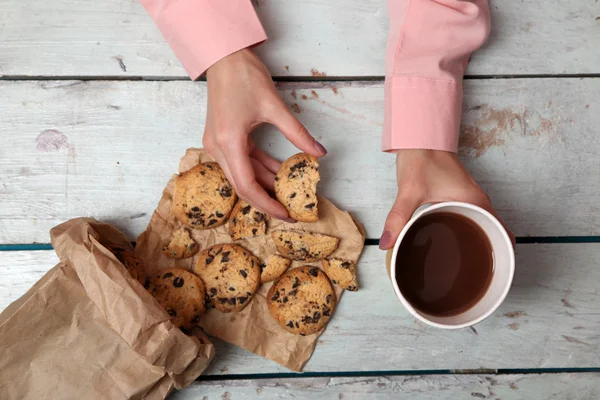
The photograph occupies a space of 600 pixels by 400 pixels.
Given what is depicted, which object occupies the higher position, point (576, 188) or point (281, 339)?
point (576, 188)

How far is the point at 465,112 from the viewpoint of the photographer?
2.66 feet

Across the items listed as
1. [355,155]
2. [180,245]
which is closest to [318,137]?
[355,155]

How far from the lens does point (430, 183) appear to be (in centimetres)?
68

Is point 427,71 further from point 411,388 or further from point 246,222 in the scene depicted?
point 411,388

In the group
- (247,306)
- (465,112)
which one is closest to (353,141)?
(465,112)

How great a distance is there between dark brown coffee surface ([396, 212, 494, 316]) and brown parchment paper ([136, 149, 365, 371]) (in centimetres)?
18

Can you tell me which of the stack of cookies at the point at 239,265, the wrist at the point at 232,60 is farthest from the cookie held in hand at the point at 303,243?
the wrist at the point at 232,60

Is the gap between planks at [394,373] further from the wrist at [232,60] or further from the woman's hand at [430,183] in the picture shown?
the wrist at [232,60]

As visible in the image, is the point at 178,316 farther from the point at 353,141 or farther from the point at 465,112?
the point at 465,112

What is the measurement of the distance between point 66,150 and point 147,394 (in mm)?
401

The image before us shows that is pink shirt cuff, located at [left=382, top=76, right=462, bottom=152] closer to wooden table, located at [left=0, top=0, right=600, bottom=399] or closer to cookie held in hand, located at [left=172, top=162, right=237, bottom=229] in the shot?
wooden table, located at [left=0, top=0, right=600, bottom=399]

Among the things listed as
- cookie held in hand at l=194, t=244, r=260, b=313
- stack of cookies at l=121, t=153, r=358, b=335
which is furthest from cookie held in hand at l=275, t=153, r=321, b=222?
cookie held in hand at l=194, t=244, r=260, b=313

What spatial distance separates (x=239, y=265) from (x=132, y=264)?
16cm

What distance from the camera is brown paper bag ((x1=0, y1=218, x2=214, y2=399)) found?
61 centimetres
